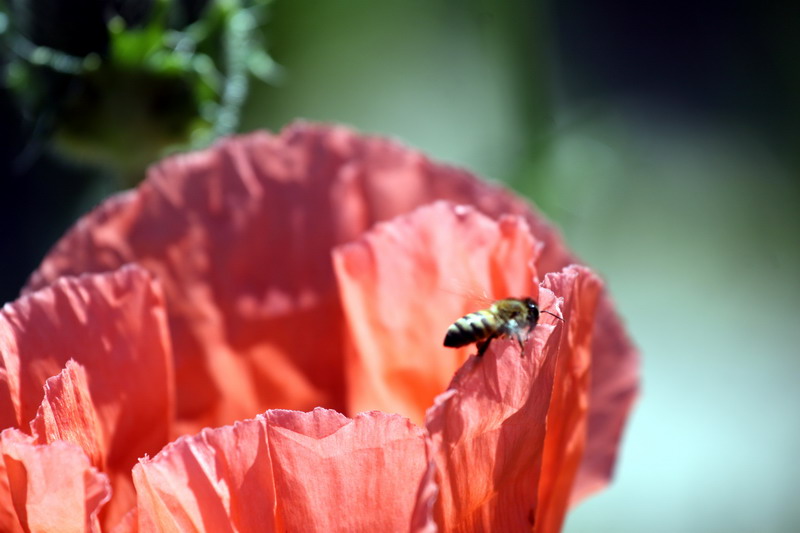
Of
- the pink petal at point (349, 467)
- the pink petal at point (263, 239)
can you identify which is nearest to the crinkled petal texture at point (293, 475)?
→ the pink petal at point (349, 467)

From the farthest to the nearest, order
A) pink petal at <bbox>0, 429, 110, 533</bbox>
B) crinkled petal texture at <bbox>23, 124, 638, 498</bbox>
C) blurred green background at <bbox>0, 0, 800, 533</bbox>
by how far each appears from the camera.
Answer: blurred green background at <bbox>0, 0, 800, 533</bbox> → crinkled petal texture at <bbox>23, 124, 638, 498</bbox> → pink petal at <bbox>0, 429, 110, 533</bbox>

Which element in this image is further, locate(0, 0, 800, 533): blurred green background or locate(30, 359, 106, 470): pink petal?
locate(0, 0, 800, 533): blurred green background

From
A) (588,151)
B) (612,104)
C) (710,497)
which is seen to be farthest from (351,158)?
(612,104)

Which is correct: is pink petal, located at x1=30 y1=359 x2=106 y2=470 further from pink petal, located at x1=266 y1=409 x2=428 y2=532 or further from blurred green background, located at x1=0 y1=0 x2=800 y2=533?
blurred green background, located at x1=0 y1=0 x2=800 y2=533

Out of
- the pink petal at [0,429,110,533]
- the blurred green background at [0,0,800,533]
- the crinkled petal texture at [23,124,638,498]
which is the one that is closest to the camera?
the pink petal at [0,429,110,533]

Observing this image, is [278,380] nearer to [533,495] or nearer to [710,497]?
[533,495]

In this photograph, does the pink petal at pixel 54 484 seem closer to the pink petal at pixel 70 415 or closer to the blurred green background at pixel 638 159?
the pink petal at pixel 70 415

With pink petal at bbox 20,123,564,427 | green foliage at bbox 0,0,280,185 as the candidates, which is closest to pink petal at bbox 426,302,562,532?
pink petal at bbox 20,123,564,427
